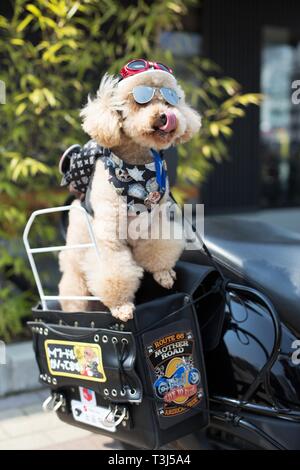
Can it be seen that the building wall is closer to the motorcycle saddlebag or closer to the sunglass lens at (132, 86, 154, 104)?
the motorcycle saddlebag

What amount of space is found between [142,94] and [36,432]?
1997mm

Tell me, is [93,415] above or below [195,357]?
below

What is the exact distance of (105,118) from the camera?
1.88 m

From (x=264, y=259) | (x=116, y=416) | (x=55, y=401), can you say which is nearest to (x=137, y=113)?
(x=264, y=259)

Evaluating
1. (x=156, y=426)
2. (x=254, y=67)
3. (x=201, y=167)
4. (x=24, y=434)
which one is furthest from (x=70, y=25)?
(x=254, y=67)

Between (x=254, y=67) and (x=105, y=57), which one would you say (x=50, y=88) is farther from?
(x=254, y=67)

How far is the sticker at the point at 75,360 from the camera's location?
2.00 meters

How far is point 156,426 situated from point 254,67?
21.4ft

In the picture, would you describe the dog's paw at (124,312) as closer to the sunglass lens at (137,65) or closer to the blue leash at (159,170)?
the blue leash at (159,170)

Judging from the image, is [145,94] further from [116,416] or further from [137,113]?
[116,416]

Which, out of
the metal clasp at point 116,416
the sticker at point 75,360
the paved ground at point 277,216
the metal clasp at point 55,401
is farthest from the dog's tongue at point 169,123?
the paved ground at point 277,216

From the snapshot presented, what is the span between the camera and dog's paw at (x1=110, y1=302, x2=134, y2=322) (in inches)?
74.3

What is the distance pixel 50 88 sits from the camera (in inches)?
150

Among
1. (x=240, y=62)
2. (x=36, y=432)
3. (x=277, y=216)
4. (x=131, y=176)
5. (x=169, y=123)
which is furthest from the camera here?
(x=277, y=216)
